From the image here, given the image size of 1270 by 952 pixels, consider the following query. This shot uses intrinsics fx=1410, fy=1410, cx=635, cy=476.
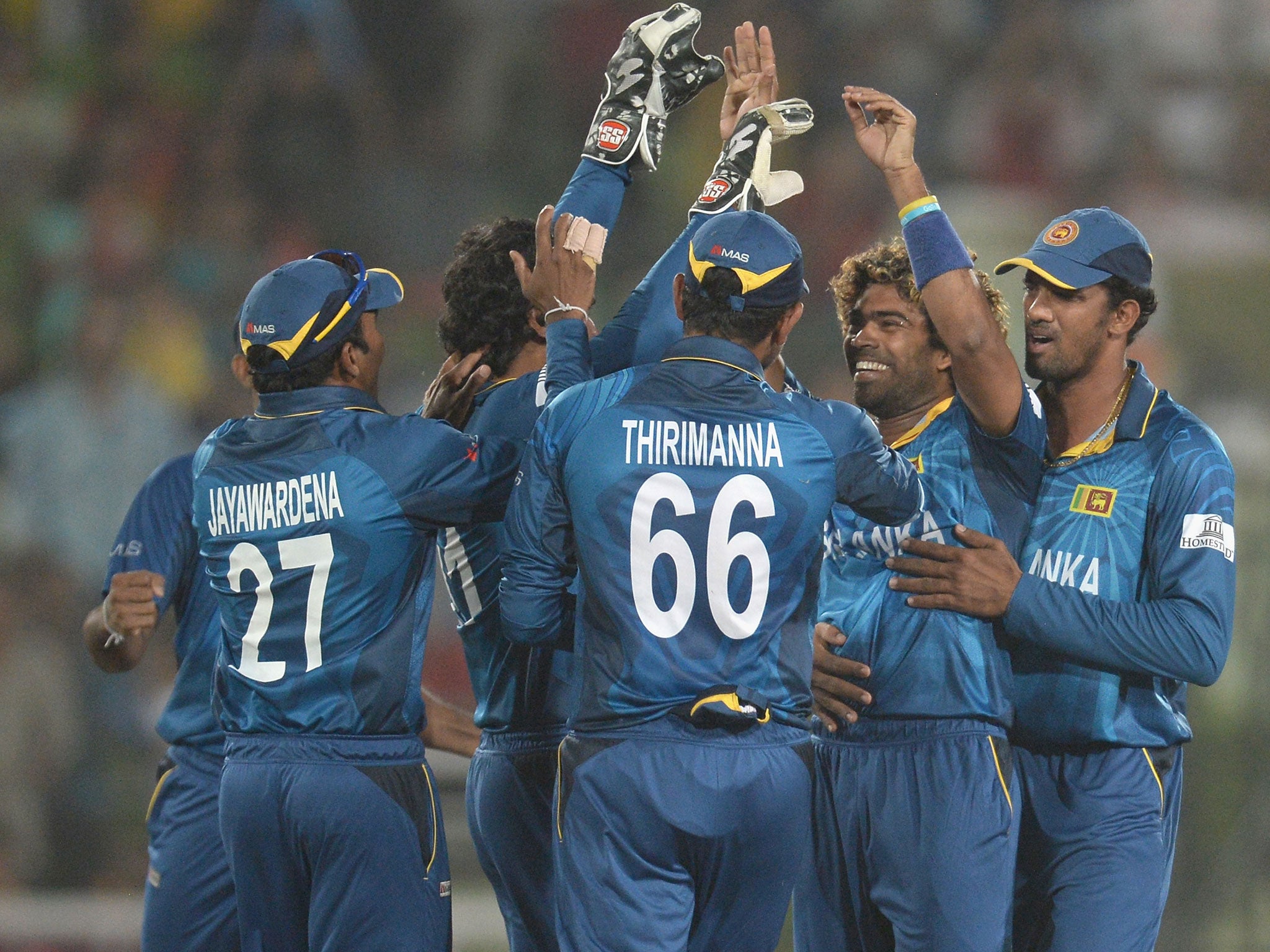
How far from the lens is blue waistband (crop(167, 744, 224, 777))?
425 cm

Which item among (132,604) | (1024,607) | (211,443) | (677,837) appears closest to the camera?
(677,837)

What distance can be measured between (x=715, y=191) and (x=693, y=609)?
52.1 inches

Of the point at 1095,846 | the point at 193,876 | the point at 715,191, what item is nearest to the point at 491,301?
the point at 715,191

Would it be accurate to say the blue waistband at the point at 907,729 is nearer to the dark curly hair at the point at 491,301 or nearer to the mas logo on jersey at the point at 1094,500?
the mas logo on jersey at the point at 1094,500

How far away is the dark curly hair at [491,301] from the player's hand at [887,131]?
3.22 feet

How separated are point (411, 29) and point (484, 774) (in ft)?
26.4

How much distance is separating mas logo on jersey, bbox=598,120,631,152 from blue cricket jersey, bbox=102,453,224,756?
1.55 m

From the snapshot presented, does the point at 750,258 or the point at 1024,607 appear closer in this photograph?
the point at 750,258

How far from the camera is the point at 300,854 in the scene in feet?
11.2

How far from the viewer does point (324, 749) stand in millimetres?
3445

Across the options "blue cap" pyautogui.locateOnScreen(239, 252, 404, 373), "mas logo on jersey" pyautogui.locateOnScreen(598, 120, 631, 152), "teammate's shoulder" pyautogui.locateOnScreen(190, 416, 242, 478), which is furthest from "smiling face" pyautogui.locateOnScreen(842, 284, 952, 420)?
"teammate's shoulder" pyautogui.locateOnScreen(190, 416, 242, 478)

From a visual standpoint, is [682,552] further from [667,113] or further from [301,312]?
[667,113]

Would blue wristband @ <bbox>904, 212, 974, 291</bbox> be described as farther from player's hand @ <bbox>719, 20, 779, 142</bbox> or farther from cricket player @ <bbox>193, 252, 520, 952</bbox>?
cricket player @ <bbox>193, 252, 520, 952</bbox>

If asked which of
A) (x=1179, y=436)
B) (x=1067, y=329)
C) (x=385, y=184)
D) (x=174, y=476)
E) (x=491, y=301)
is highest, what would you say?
(x=385, y=184)
